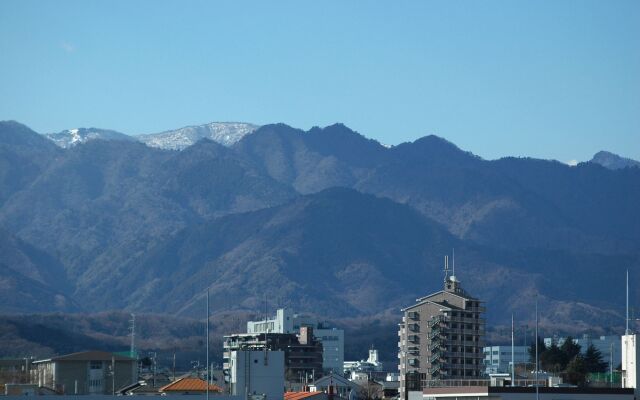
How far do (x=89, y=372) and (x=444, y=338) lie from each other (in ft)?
104

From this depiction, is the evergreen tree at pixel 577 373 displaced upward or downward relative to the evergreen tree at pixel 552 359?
downward

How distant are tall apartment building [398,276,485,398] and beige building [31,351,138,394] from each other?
2483cm

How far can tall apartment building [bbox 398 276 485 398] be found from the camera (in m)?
130

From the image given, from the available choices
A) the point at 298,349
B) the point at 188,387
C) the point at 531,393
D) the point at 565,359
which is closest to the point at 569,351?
the point at 565,359

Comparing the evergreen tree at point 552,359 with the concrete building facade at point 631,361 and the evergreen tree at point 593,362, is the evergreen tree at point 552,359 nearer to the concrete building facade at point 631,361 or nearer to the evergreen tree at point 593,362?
the evergreen tree at point 593,362

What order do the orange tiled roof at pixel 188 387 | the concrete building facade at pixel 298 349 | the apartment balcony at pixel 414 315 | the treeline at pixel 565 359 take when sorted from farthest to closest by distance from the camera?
the concrete building facade at pixel 298 349
the apartment balcony at pixel 414 315
the treeline at pixel 565 359
the orange tiled roof at pixel 188 387

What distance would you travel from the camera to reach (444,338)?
429 feet

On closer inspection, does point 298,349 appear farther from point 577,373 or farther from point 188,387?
point 188,387

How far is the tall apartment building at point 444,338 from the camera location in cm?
12988

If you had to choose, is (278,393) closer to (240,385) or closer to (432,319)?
(240,385)

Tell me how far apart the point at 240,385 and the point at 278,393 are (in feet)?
6.07

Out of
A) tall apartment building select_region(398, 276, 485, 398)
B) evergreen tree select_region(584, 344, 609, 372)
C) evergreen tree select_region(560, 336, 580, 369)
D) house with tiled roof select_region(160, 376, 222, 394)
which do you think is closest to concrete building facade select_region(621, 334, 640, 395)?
house with tiled roof select_region(160, 376, 222, 394)

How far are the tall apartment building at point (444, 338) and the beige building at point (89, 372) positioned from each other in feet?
81.5

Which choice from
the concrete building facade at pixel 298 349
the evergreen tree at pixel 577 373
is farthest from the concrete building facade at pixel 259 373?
the concrete building facade at pixel 298 349
